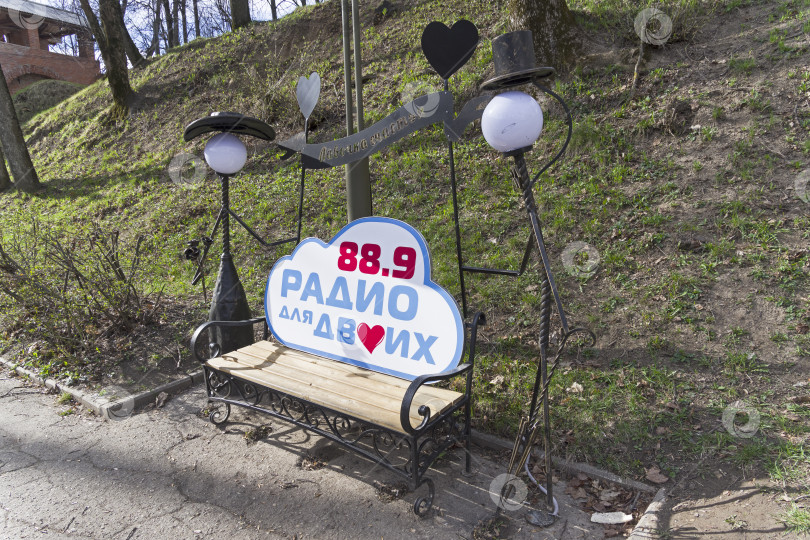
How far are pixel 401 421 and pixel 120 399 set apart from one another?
2.63 metres

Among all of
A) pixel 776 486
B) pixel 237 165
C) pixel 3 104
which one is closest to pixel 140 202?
pixel 3 104

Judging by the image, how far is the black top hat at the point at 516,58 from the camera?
2.15 metres

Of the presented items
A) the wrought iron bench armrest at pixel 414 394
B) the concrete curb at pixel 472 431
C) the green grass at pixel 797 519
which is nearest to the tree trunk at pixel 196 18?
the concrete curb at pixel 472 431

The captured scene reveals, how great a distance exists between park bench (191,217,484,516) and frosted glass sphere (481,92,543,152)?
83 cm

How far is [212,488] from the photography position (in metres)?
2.77

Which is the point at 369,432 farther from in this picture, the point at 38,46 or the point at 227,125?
the point at 38,46

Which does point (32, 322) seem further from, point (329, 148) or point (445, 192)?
point (445, 192)

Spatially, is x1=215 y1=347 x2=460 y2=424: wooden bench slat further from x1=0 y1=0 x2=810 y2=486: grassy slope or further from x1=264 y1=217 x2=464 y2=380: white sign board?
x1=0 y1=0 x2=810 y2=486: grassy slope

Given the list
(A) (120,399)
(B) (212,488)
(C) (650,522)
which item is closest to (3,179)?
(A) (120,399)

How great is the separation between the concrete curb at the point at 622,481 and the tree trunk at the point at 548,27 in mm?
4942

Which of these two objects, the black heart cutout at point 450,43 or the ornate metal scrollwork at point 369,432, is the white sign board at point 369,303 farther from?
the black heart cutout at point 450,43

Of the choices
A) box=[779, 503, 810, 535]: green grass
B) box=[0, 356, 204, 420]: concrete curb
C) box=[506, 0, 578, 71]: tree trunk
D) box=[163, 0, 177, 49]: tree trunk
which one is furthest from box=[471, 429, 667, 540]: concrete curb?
box=[163, 0, 177, 49]: tree trunk

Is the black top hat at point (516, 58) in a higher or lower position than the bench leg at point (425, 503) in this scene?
higher

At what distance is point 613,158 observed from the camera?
16.4 ft
